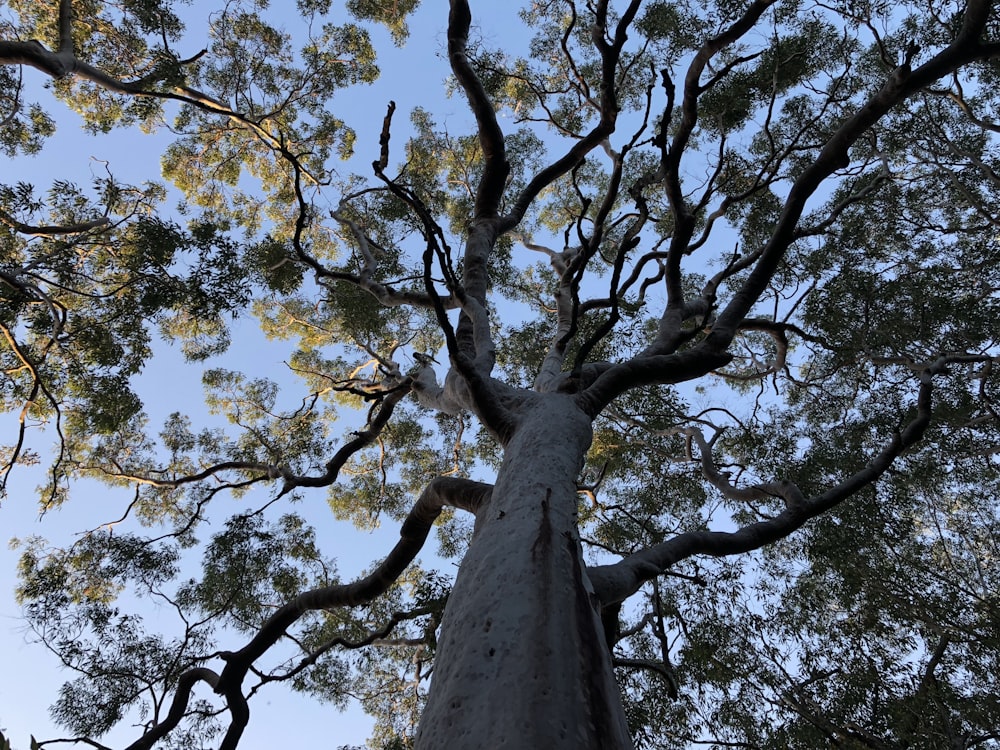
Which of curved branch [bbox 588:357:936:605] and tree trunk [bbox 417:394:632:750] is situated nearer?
tree trunk [bbox 417:394:632:750]

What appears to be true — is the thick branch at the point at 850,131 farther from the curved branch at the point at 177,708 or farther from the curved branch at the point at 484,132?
the curved branch at the point at 177,708

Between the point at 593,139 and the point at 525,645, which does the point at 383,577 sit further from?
the point at 593,139

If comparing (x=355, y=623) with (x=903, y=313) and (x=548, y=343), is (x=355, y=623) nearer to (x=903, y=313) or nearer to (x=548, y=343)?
(x=548, y=343)

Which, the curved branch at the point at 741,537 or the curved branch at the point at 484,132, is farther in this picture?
the curved branch at the point at 484,132

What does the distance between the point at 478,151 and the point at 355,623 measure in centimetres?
755

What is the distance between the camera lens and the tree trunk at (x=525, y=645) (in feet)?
4.94

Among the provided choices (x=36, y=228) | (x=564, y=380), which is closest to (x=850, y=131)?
(x=564, y=380)

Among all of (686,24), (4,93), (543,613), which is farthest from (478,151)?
(543,613)

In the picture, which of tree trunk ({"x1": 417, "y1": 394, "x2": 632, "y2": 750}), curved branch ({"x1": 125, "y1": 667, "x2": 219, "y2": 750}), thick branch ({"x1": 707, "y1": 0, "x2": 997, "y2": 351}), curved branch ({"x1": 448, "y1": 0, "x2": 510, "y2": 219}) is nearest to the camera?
tree trunk ({"x1": 417, "y1": 394, "x2": 632, "y2": 750})

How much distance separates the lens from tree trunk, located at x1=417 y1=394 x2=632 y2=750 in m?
1.51

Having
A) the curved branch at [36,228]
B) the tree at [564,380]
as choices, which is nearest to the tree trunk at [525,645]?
the tree at [564,380]

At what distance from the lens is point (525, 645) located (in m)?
1.73

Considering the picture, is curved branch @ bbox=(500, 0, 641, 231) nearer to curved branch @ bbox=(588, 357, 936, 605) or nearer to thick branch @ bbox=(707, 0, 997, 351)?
thick branch @ bbox=(707, 0, 997, 351)

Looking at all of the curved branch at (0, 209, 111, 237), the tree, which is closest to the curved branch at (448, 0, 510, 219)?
the tree
